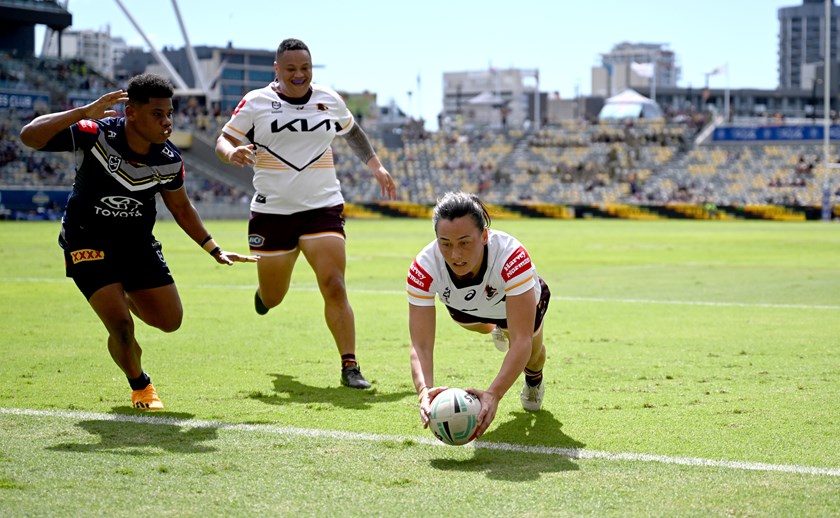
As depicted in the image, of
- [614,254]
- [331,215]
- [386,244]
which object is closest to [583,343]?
[331,215]

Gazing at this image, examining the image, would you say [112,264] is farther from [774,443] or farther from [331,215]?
[774,443]

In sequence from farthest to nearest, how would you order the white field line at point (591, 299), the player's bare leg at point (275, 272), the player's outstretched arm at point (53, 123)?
the white field line at point (591, 299), the player's bare leg at point (275, 272), the player's outstretched arm at point (53, 123)

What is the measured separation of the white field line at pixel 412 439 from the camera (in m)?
5.31

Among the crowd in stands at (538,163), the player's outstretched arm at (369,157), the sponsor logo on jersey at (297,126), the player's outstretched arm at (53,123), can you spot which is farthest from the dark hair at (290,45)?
the crowd in stands at (538,163)

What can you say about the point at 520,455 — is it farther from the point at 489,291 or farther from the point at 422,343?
the point at 489,291

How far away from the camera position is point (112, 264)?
7.31m

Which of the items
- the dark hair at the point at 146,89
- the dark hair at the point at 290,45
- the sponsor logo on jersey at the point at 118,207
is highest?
the dark hair at the point at 290,45

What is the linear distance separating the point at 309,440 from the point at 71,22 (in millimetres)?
68755

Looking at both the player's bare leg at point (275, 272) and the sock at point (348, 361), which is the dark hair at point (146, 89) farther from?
the sock at point (348, 361)

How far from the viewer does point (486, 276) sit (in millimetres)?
6082

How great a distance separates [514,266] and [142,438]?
2298mm

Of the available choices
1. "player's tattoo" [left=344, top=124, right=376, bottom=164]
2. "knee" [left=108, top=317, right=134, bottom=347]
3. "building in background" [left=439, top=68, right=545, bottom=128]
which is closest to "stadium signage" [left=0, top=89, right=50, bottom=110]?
"building in background" [left=439, top=68, right=545, bottom=128]

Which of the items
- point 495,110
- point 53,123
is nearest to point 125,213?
point 53,123

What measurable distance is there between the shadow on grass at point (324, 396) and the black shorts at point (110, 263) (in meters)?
1.10
